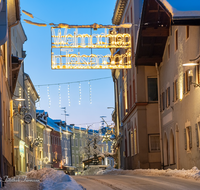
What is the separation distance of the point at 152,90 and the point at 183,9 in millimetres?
17785

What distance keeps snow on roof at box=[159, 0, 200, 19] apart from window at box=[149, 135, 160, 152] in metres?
18.3

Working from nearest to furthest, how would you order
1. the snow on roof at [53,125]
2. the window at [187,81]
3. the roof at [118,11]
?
the window at [187,81]
the roof at [118,11]
the snow on roof at [53,125]

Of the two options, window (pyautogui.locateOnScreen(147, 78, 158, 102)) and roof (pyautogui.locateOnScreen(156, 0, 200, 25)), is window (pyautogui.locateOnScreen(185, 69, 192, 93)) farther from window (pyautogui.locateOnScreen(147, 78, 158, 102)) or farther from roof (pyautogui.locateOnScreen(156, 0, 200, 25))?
window (pyautogui.locateOnScreen(147, 78, 158, 102))

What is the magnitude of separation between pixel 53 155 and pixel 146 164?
201ft

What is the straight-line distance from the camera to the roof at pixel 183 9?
17.9 metres

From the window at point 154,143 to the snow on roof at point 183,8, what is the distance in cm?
1834

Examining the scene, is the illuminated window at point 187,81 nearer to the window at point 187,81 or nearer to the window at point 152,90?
the window at point 187,81

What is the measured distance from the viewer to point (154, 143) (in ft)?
116

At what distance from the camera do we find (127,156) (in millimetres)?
44219

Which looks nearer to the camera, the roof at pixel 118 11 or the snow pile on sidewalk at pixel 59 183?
the snow pile on sidewalk at pixel 59 183

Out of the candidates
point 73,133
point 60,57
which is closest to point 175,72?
point 60,57

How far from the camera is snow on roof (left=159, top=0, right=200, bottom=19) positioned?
17.9m

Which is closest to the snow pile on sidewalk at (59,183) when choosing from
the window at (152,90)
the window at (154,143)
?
the window at (154,143)

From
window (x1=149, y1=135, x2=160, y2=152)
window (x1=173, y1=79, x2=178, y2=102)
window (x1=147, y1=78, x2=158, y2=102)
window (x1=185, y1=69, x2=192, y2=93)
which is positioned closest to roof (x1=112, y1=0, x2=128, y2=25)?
window (x1=147, y1=78, x2=158, y2=102)
